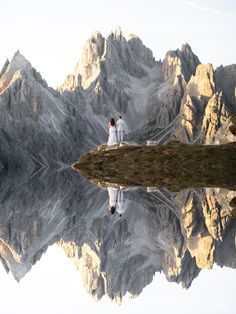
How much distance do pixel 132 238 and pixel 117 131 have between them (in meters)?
51.5

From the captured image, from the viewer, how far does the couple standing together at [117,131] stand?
3046 inches

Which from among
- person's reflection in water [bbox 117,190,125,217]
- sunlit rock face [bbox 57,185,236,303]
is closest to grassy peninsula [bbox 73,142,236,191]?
person's reflection in water [bbox 117,190,125,217]

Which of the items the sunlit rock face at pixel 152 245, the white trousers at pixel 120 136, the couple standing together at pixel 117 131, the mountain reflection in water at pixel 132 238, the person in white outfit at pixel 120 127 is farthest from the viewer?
the white trousers at pixel 120 136

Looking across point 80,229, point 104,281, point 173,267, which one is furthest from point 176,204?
point 173,267

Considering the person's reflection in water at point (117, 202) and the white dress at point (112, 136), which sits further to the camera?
the white dress at point (112, 136)

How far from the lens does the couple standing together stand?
254 ft

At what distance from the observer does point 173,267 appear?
27.2 m

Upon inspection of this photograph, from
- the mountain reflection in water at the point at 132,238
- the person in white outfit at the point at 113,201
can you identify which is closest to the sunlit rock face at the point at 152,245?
the mountain reflection in water at the point at 132,238

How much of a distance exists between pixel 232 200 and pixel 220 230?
9730mm

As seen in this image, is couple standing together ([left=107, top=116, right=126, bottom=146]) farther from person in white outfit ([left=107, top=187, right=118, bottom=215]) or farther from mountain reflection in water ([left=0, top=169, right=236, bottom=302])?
mountain reflection in water ([left=0, top=169, right=236, bottom=302])

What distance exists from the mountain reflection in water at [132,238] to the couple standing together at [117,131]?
28344mm

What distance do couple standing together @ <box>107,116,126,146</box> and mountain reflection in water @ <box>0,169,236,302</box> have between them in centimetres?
2834

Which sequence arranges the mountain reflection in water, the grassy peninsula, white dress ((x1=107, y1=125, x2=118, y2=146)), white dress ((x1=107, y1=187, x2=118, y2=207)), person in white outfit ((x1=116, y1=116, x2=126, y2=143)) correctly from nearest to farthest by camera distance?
the mountain reflection in water
white dress ((x1=107, y1=187, x2=118, y2=207))
the grassy peninsula
person in white outfit ((x1=116, y1=116, x2=126, y2=143))
white dress ((x1=107, y1=125, x2=118, y2=146))

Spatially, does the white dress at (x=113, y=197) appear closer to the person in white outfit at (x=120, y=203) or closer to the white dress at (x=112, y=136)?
the person in white outfit at (x=120, y=203)
